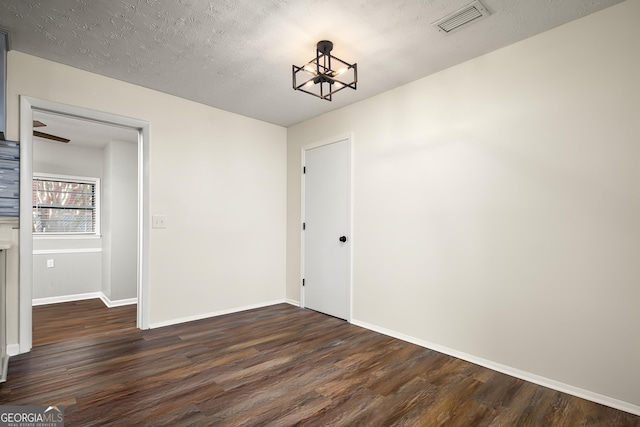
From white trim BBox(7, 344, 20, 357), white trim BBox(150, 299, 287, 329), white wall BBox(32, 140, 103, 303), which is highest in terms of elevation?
white wall BBox(32, 140, 103, 303)

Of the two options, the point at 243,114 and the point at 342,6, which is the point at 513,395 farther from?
the point at 243,114

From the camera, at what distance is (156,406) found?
2.01 meters

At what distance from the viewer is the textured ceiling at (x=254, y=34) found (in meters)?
2.13

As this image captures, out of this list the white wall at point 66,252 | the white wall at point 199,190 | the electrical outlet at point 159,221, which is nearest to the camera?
the white wall at point 199,190

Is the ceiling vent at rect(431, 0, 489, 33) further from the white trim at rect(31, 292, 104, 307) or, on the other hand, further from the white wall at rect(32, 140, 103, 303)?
the white trim at rect(31, 292, 104, 307)

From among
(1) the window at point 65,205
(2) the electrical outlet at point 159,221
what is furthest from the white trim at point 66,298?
(2) the electrical outlet at point 159,221

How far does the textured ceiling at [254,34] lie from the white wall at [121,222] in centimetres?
201

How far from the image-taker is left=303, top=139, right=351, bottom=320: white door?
3.86 m

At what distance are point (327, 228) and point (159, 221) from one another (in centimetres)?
197

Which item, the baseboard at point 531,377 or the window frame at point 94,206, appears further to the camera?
the window frame at point 94,206

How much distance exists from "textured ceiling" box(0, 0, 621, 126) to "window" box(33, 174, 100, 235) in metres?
2.88

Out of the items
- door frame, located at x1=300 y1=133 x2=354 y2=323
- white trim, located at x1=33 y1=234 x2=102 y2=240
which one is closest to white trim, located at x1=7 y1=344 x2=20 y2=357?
white trim, located at x1=33 y1=234 x2=102 y2=240

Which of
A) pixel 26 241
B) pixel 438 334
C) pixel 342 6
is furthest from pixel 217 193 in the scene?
pixel 438 334

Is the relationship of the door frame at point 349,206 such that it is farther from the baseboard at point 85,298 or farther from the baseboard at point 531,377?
the baseboard at point 85,298
